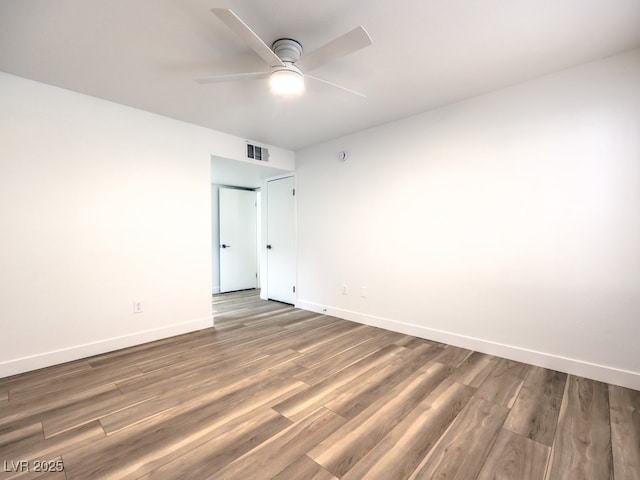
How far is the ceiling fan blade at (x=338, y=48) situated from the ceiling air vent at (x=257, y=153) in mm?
2232

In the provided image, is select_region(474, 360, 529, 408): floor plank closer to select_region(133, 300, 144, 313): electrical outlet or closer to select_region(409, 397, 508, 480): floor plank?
select_region(409, 397, 508, 480): floor plank

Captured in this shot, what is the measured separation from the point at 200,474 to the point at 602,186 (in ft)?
11.3

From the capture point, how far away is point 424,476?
142cm

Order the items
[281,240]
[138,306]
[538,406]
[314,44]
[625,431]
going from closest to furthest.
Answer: [625,431] → [538,406] → [314,44] → [138,306] → [281,240]

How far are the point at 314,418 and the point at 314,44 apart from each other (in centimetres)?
262

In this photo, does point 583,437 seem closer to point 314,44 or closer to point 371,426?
point 371,426

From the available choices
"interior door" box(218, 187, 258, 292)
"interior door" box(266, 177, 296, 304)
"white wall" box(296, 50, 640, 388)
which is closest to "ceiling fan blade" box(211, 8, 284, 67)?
"white wall" box(296, 50, 640, 388)

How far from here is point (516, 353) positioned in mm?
2693

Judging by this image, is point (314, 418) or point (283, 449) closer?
point (283, 449)

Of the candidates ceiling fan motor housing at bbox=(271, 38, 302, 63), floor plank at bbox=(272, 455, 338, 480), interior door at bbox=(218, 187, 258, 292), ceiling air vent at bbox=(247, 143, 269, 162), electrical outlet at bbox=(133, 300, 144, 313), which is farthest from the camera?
interior door at bbox=(218, 187, 258, 292)

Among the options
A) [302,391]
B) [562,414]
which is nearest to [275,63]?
[302,391]

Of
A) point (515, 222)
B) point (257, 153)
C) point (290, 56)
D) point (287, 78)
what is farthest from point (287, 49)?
point (515, 222)

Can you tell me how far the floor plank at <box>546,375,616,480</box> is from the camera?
145 centimetres

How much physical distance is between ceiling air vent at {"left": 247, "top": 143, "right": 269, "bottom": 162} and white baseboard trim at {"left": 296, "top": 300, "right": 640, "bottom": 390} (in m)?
2.61
